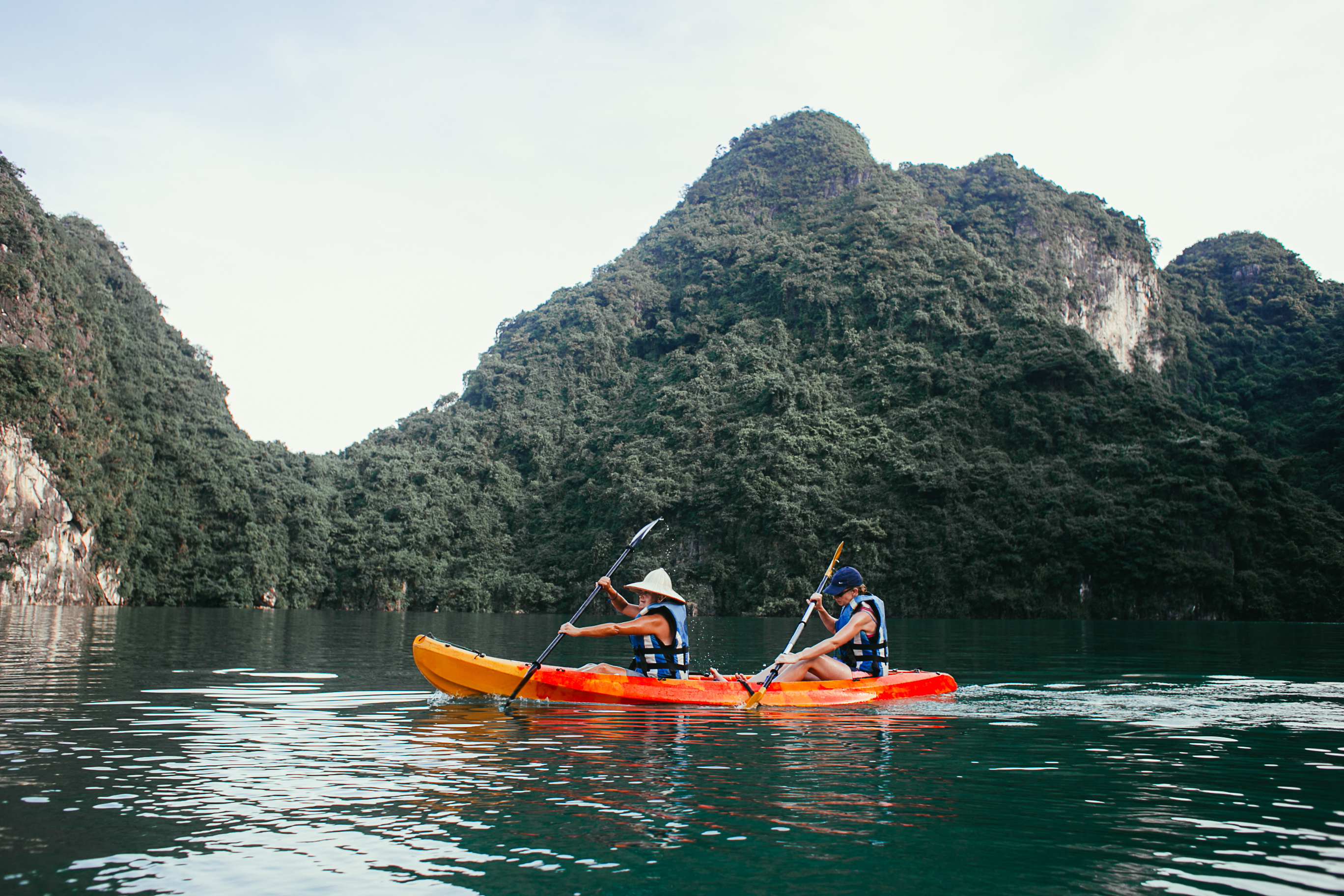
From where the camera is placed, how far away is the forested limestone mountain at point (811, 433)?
4525 centimetres

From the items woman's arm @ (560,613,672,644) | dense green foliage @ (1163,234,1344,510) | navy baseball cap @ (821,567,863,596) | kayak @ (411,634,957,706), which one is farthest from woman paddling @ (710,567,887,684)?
dense green foliage @ (1163,234,1344,510)

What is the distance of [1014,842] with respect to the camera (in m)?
4.70

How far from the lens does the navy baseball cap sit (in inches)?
384

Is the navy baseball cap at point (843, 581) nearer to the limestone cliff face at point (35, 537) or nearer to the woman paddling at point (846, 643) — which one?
the woman paddling at point (846, 643)

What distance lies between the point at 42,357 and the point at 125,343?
16180 mm

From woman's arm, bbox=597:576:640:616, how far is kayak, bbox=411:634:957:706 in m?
0.74

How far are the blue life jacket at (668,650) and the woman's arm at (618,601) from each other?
0.26 metres

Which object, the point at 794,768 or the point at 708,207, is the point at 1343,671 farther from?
the point at 708,207

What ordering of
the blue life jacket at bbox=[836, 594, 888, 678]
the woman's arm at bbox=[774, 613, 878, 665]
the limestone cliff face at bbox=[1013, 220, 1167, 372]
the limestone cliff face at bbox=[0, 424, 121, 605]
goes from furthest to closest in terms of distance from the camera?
the limestone cliff face at bbox=[1013, 220, 1167, 372]
the limestone cliff face at bbox=[0, 424, 121, 605]
the blue life jacket at bbox=[836, 594, 888, 678]
the woman's arm at bbox=[774, 613, 878, 665]

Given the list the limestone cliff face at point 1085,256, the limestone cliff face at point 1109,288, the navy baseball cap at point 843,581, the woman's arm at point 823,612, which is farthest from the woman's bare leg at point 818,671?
the limestone cliff face at point 1109,288

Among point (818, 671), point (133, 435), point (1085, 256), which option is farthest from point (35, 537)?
point (1085, 256)

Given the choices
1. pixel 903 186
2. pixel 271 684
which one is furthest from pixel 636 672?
pixel 903 186

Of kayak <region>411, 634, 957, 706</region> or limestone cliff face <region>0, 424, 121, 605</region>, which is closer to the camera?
kayak <region>411, 634, 957, 706</region>

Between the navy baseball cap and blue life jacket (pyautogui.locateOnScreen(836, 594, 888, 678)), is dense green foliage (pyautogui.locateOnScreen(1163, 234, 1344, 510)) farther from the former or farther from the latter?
the navy baseball cap
